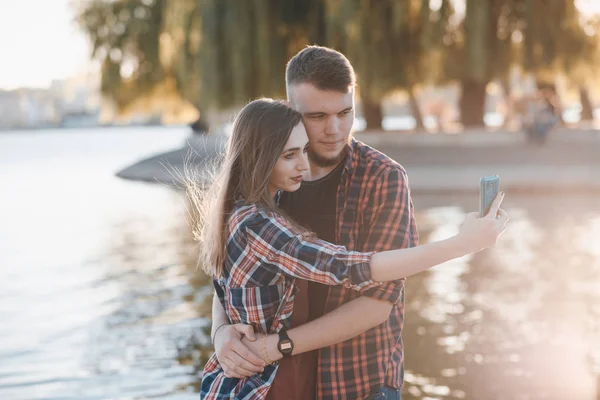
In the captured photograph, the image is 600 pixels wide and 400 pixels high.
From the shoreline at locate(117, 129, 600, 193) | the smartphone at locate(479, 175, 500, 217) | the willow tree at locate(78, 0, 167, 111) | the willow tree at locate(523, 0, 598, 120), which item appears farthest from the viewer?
the willow tree at locate(78, 0, 167, 111)

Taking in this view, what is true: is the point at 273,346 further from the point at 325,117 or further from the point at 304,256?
the point at 325,117

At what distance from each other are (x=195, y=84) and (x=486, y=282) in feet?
48.9

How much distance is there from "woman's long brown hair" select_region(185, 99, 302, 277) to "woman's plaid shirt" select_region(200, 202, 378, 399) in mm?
39

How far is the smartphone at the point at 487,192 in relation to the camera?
7.03ft

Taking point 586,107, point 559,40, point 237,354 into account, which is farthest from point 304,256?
point 586,107

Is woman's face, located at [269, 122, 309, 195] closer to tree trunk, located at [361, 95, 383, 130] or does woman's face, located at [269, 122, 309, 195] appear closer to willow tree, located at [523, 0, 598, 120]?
willow tree, located at [523, 0, 598, 120]

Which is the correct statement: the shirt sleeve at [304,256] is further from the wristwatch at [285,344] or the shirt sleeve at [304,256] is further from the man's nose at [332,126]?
the man's nose at [332,126]

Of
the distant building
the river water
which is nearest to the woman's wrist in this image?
the river water

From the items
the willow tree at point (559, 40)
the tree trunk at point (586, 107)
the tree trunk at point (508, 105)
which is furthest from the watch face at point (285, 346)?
the tree trunk at point (508, 105)

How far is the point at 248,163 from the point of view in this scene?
239 cm

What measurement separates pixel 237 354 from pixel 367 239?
1.43 feet

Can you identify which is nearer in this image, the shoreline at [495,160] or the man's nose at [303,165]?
the man's nose at [303,165]

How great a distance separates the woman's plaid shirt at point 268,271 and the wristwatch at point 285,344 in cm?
4

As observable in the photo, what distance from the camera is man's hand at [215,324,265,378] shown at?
235 cm
